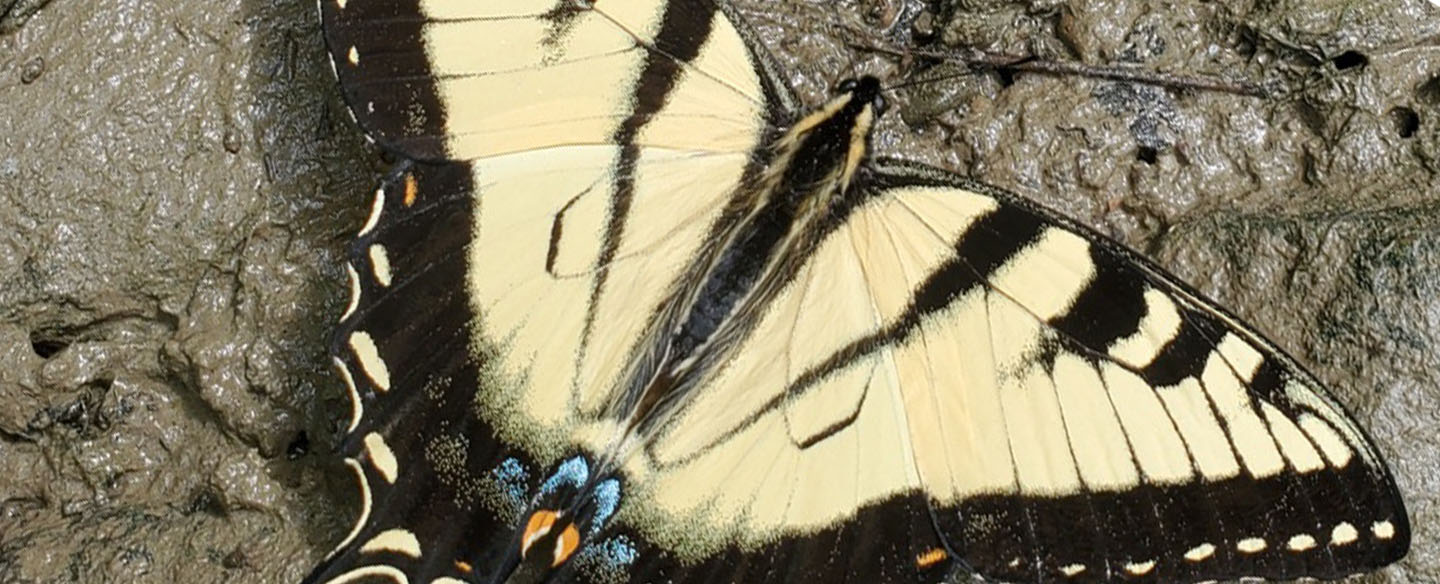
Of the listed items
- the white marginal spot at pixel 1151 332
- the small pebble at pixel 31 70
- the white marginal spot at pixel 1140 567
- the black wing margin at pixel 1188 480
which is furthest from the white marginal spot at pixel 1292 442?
the small pebble at pixel 31 70

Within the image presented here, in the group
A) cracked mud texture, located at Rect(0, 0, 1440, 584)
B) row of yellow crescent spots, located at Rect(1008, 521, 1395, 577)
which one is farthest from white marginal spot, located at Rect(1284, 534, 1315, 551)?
cracked mud texture, located at Rect(0, 0, 1440, 584)

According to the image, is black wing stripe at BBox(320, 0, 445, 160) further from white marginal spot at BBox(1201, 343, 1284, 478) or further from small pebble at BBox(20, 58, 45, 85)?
white marginal spot at BBox(1201, 343, 1284, 478)

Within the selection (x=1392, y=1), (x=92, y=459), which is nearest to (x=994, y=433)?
(x=1392, y=1)

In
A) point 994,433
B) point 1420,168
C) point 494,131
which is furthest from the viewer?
point 1420,168

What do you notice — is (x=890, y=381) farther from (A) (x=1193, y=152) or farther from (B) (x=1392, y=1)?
(B) (x=1392, y=1)

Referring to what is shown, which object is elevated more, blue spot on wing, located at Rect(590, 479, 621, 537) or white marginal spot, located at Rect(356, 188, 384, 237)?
white marginal spot, located at Rect(356, 188, 384, 237)

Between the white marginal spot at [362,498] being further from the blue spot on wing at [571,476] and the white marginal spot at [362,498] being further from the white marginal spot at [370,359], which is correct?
the blue spot on wing at [571,476]
